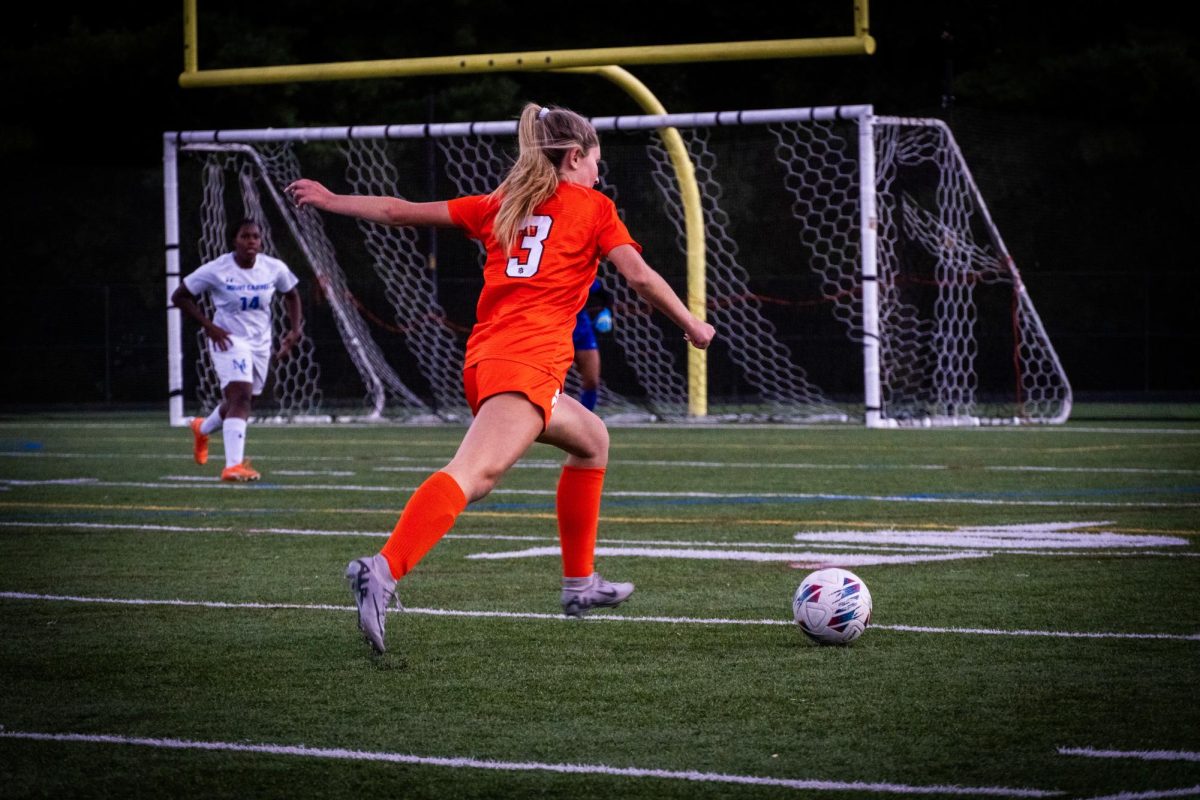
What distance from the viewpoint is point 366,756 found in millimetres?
4766

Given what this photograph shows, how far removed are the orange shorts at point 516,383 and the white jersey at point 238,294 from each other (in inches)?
332

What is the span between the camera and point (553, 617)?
7.12 metres

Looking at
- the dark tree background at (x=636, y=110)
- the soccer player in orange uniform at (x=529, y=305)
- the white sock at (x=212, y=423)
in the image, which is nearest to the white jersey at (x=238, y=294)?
the white sock at (x=212, y=423)

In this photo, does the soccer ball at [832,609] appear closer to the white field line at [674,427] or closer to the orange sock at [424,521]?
the orange sock at [424,521]

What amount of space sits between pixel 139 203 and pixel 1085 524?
2891 cm

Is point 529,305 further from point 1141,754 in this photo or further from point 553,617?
point 1141,754

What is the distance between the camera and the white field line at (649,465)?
46.4ft

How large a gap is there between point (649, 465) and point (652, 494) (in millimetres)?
2775

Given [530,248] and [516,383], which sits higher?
[530,248]

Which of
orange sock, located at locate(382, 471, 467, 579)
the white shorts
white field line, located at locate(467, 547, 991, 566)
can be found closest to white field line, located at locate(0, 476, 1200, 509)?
the white shorts

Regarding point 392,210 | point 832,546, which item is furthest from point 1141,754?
point 832,546

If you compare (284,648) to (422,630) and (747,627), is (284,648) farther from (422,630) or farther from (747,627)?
(747,627)

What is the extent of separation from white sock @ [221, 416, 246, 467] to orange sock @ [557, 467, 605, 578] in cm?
726

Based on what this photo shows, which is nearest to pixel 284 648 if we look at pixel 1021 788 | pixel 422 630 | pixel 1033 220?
pixel 422 630
